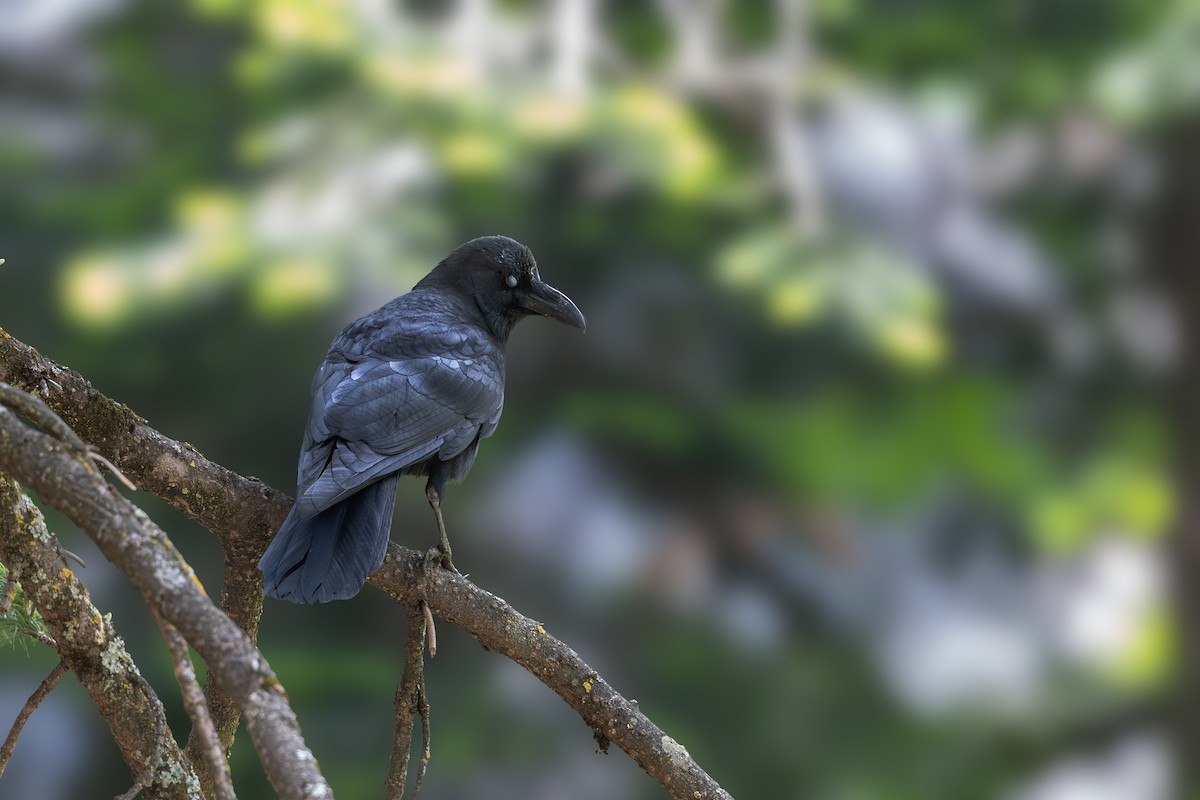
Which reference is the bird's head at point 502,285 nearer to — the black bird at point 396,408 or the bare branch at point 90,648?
the black bird at point 396,408

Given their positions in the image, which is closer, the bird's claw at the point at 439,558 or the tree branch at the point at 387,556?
the tree branch at the point at 387,556

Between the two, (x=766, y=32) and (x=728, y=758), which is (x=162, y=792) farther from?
(x=766, y=32)

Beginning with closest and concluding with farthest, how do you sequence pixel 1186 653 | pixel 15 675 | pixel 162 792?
pixel 162 792 → pixel 15 675 → pixel 1186 653

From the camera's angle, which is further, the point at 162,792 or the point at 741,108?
the point at 741,108

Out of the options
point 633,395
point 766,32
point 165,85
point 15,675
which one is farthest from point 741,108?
point 15,675

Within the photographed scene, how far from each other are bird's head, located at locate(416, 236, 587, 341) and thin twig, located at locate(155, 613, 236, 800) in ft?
4.26

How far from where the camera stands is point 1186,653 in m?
3.29

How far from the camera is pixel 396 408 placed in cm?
172

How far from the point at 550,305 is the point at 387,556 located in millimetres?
738

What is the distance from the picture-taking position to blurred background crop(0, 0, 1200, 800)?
3.24 metres

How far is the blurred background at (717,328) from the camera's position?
3.24 meters

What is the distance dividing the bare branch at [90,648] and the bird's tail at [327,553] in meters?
0.17

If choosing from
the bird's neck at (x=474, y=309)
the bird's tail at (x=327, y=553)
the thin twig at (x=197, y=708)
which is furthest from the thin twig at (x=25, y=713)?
the bird's neck at (x=474, y=309)

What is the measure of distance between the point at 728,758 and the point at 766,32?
2023mm
